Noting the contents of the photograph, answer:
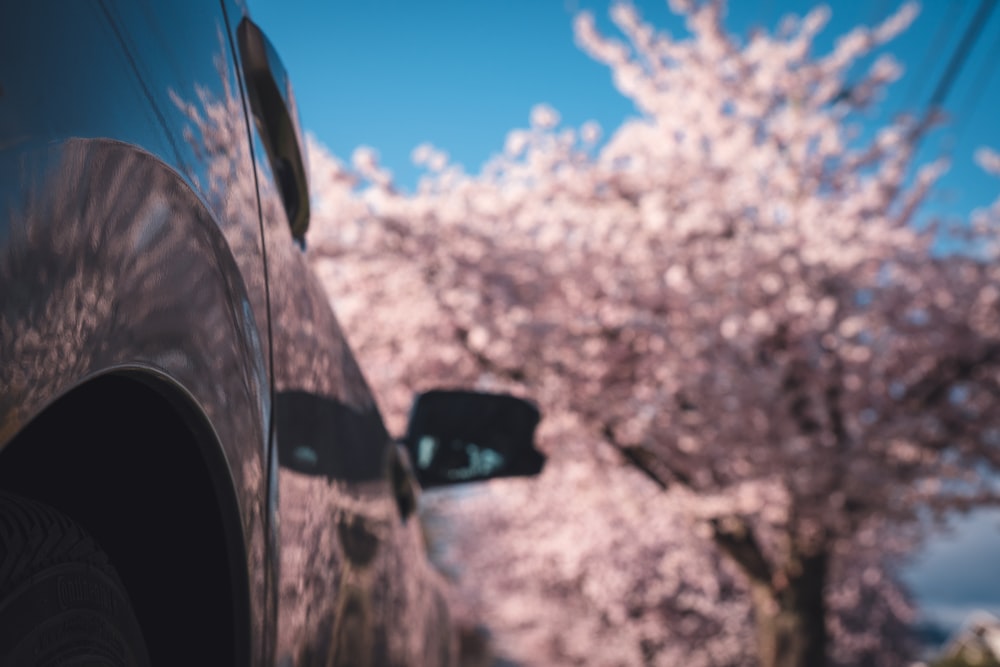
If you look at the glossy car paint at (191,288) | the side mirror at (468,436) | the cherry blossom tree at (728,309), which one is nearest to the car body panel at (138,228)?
the glossy car paint at (191,288)

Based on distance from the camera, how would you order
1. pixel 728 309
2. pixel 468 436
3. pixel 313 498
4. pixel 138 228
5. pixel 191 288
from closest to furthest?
pixel 138 228
pixel 191 288
pixel 313 498
pixel 468 436
pixel 728 309

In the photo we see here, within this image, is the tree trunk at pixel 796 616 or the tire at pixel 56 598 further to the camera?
the tree trunk at pixel 796 616

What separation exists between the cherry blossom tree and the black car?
7.86m

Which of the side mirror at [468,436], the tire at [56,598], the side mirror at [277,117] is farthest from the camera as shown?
the side mirror at [468,436]

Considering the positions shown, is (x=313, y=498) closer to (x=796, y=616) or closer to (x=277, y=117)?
(x=277, y=117)

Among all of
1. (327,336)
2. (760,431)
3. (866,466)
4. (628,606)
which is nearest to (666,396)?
(760,431)

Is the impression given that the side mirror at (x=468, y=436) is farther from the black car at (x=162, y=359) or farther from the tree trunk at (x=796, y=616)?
the tree trunk at (x=796, y=616)

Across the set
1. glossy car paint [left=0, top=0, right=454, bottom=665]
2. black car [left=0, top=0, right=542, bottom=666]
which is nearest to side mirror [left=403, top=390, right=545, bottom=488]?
glossy car paint [left=0, top=0, right=454, bottom=665]

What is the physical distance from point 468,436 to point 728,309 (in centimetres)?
733

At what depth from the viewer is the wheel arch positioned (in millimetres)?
861

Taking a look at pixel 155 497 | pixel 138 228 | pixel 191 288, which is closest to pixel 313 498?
pixel 155 497

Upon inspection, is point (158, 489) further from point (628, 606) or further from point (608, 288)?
point (628, 606)

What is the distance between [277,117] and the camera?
134 centimetres

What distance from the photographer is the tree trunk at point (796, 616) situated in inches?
372
